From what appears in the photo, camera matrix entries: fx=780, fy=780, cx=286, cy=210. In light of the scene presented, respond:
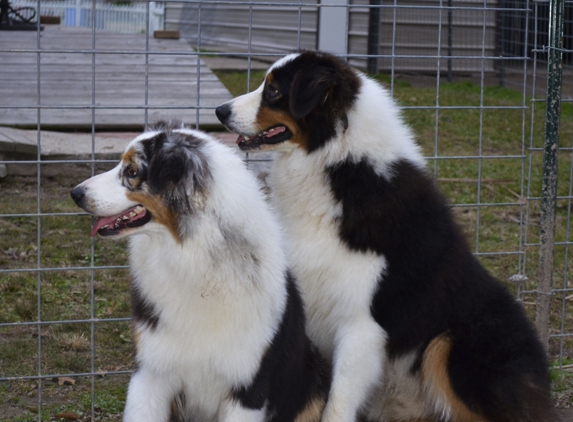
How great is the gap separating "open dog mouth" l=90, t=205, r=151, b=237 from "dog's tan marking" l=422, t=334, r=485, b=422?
1334 mm

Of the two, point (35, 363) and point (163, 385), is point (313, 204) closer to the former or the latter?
point (163, 385)

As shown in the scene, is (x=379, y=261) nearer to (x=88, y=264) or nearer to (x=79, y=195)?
(x=79, y=195)

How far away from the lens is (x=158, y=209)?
278 centimetres

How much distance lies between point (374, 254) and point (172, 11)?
17359 mm

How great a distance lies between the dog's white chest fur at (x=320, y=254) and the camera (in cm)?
323

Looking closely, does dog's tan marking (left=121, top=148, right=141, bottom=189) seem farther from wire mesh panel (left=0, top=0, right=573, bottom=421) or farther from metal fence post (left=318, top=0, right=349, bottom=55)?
metal fence post (left=318, top=0, right=349, bottom=55)

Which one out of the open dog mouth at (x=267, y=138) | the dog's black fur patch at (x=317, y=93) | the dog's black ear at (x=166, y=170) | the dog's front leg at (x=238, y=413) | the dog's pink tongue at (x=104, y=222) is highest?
the dog's black fur patch at (x=317, y=93)

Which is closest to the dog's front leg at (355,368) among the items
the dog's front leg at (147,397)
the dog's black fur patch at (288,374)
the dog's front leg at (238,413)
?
the dog's black fur patch at (288,374)

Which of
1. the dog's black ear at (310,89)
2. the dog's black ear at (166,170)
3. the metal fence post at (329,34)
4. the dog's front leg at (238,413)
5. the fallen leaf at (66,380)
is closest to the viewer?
the dog's black ear at (166,170)

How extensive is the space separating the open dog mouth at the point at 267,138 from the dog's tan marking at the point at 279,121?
2cm

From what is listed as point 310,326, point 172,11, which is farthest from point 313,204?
point 172,11

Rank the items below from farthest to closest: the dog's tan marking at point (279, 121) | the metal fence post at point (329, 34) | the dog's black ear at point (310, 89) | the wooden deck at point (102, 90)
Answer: the metal fence post at point (329, 34)
the wooden deck at point (102, 90)
the dog's tan marking at point (279, 121)
the dog's black ear at point (310, 89)

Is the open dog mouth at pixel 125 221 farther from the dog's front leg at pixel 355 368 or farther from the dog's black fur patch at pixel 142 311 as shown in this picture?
the dog's front leg at pixel 355 368

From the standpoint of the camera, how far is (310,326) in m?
3.48
